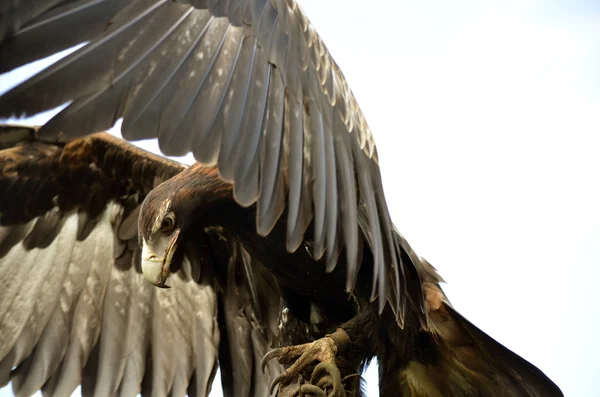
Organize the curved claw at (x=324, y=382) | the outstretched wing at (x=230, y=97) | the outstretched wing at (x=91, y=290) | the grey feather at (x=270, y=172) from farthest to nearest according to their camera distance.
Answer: the outstretched wing at (x=91, y=290) → the curved claw at (x=324, y=382) → the grey feather at (x=270, y=172) → the outstretched wing at (x=230, y=97)

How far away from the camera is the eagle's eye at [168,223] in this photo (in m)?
4.72

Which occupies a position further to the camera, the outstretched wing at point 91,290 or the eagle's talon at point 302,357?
the outstretched wing at point 91,290

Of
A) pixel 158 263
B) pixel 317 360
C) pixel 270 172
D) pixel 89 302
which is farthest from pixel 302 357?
pixel 89 302

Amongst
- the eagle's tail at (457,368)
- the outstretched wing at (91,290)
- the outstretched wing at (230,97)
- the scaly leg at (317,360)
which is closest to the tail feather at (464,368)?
the eagle's tail at (457,368)

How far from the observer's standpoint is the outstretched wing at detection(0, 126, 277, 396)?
562cm

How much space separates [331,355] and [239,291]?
1214mm

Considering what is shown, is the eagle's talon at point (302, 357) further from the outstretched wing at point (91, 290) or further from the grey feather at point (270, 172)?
the grey feather at point (270, 172)

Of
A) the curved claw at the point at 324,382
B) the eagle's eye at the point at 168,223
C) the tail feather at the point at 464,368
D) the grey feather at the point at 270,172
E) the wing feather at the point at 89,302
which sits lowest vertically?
the wing feather at the point at 89,302

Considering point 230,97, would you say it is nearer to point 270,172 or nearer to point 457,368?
point 270,172

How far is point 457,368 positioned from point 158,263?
1.63 metres

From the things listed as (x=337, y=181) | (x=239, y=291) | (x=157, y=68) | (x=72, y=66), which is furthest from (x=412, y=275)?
(x=72, y=66)

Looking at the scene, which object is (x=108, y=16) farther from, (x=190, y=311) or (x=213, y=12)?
(x=190, y=311)

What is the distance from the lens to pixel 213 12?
391 centimetres

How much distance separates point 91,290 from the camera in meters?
5.98
